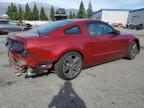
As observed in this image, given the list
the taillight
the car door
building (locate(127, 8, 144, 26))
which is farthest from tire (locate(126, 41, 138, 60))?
building (locate(127, 8, 144, 26))

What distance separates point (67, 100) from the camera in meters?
3.85

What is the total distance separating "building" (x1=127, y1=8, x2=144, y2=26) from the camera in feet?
181

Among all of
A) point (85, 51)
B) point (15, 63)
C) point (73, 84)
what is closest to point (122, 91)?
point (73, 84)

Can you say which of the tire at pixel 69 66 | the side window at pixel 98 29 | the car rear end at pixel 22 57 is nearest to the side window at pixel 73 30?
the side window at pixel 98 29

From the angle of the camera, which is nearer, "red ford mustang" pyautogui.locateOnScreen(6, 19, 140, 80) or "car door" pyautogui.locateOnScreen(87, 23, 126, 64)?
"red ford mustang" pyautogui.locateOnScreen(6, 19, 140, 80)

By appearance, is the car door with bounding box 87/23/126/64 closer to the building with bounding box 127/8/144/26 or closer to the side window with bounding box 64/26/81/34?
the side window with bounding box 64/26/81/34

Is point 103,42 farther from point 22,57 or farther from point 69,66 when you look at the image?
point 22,57

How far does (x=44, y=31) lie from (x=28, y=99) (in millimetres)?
1858

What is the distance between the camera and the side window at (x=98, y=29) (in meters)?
5.47

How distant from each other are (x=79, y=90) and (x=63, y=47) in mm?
1094

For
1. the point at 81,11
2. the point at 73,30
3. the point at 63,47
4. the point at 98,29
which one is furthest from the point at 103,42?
the point at 81,11

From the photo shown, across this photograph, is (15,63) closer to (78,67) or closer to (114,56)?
(78,67)

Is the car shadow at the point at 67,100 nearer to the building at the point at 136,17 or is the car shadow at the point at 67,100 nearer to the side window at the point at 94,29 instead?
the side window at the point at 94,29

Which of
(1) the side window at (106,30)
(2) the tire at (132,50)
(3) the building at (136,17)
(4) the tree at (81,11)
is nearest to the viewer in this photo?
(1) the side window at (106,30)
